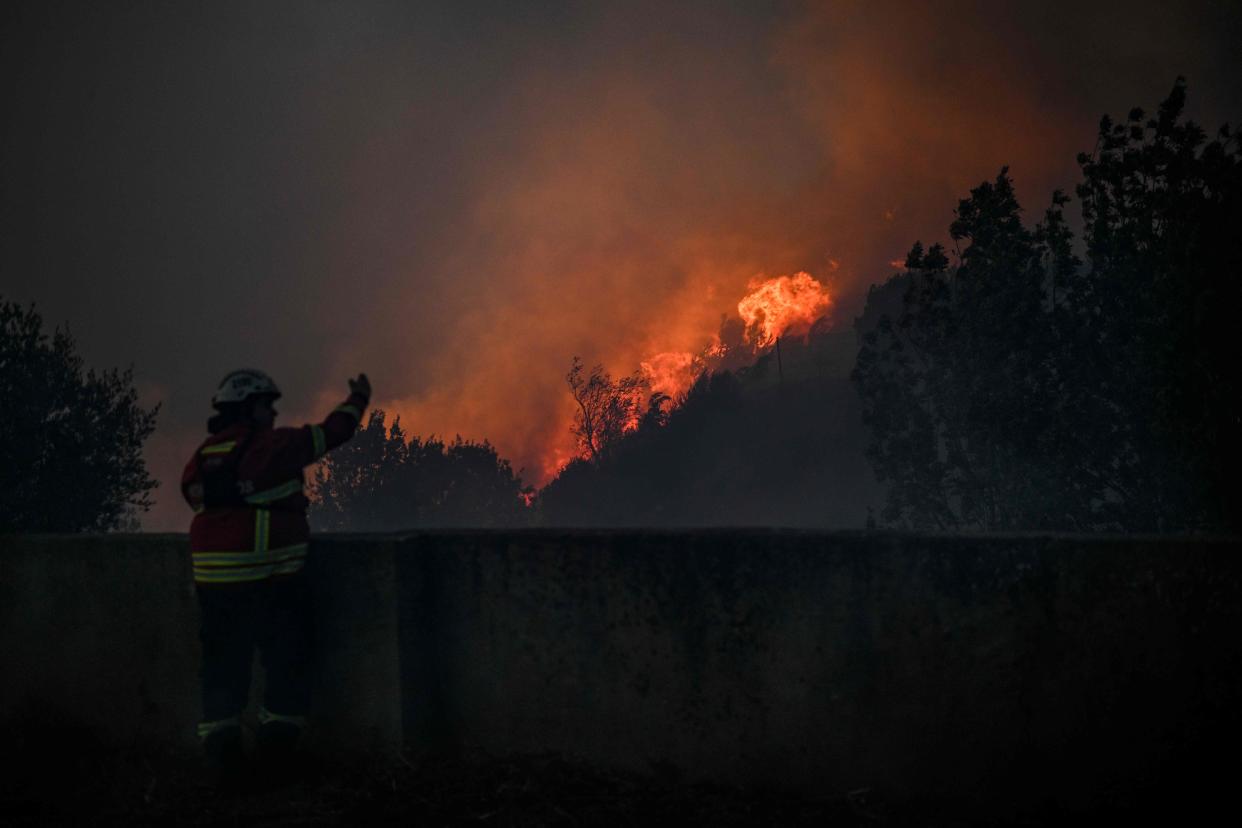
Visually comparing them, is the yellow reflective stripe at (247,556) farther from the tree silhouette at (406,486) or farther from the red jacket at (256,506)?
the tree silhouette at (406,486)

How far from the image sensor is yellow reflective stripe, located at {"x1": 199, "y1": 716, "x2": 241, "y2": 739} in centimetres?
377

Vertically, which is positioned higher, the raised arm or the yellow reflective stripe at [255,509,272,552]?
the raised arm

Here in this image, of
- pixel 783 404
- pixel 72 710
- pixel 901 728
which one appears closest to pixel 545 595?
pixel 901 728

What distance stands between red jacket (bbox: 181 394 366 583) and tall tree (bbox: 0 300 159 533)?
2118 cm

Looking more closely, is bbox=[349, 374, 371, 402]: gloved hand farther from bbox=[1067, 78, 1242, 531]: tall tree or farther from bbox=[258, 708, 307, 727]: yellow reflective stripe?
bbox=[1067, 78, 1242, 531]: tall tree

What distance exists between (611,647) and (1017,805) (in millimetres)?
1626

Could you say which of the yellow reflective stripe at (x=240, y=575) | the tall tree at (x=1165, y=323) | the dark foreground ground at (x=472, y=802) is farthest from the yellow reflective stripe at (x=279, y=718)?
the tall tree at (x=1165, y=323)

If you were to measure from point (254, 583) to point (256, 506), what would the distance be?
349 millimetres

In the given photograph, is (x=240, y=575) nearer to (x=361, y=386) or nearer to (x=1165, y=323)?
(x=361, y=386)

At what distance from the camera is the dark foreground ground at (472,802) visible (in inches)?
122

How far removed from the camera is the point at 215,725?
12.4 ft

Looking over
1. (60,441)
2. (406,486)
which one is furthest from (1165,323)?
(406,486)

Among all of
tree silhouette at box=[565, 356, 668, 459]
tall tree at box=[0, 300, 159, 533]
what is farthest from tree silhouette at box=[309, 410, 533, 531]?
tall tree at box=[0, 300, 159, 533]

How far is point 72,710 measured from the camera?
15.2 feet
